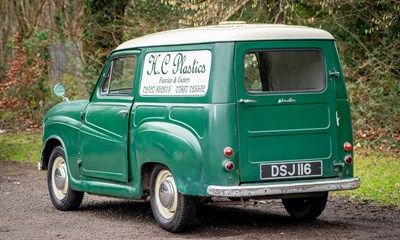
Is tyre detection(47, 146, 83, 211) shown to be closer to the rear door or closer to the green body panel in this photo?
the green body panel

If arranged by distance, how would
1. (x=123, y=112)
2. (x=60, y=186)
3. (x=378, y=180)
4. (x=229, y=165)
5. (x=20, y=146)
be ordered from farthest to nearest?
1. (x=20, y=146)
2. (x=378, y=180)
3. (x=60, y=186)
4. (x=123, y=112)
5. (x=229, y=165)

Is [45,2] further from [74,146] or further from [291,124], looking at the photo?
[291,124]

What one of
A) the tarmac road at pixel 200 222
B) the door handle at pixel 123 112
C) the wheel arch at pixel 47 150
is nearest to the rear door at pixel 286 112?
the tarmac road at pixel 200 222

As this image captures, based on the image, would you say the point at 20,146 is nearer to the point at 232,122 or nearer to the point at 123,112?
the point at 123,112

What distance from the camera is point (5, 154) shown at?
18.8 m

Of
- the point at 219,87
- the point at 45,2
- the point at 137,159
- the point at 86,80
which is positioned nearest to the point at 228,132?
the point at 219,87

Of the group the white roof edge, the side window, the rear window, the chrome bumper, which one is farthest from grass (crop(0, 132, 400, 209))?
the side window

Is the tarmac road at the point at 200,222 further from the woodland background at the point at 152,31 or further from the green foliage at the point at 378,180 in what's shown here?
the woodland background at the point at 152,31

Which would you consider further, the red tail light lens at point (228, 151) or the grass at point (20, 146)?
the grass at point (20, 146)

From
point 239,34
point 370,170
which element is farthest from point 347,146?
point 370,170

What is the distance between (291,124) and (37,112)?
16227 millimetres

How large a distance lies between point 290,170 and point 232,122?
0.76m

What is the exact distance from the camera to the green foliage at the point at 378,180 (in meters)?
11.5

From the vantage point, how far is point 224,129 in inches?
343
